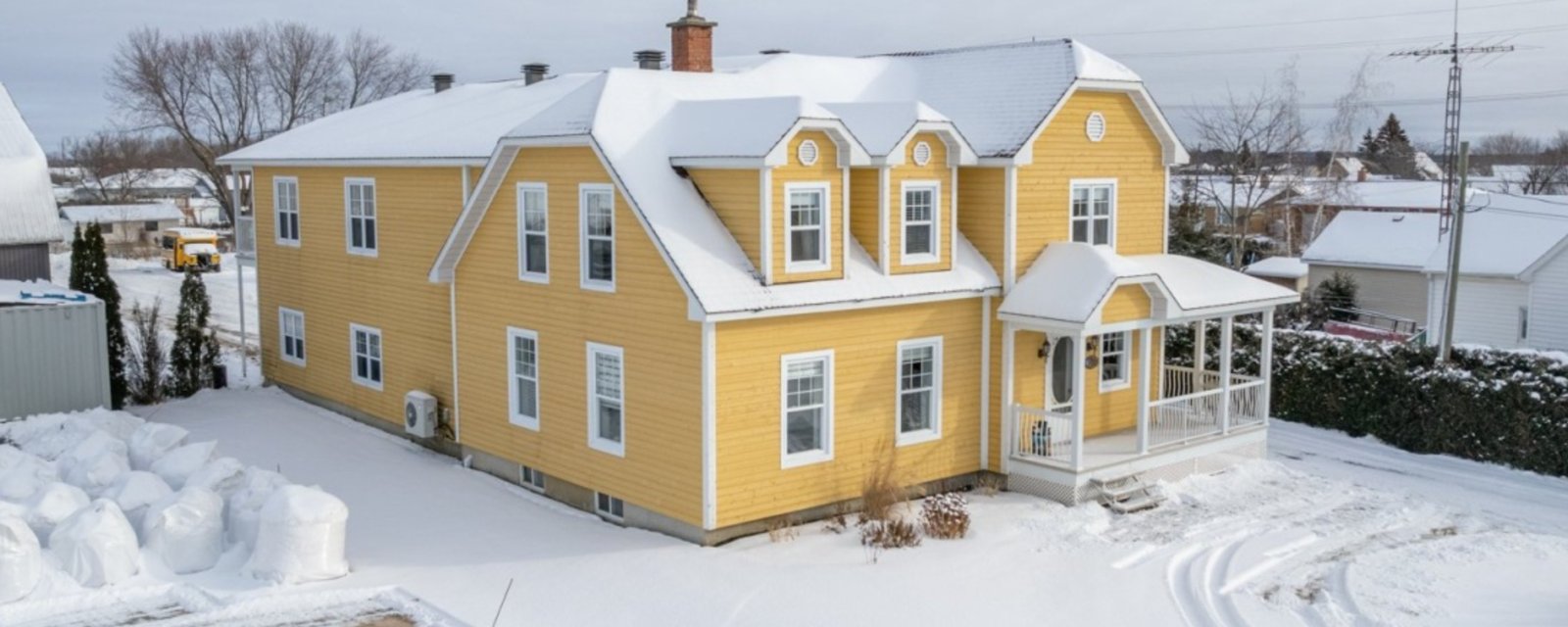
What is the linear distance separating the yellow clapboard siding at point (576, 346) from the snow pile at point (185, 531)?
5065 millimetres

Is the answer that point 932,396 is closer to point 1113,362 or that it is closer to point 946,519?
point 946,519

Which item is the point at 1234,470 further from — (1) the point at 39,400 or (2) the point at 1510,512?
(1) the point at 39,400

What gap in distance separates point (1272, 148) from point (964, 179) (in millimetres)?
37656

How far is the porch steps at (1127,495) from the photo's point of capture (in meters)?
18.4

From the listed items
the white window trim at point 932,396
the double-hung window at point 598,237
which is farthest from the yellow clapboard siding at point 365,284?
the white window trim at point 932,396

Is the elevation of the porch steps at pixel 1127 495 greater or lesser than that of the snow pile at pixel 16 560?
lesser

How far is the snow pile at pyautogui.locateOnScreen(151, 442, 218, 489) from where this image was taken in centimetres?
1669

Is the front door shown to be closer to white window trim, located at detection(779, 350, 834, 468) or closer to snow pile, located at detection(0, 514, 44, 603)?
white window trim, located at detection(779, 350, 834, 468)

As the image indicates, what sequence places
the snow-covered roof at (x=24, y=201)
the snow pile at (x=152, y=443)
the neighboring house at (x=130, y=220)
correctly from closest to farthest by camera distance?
the snow pile at (x=152, y=443)
the snow-covered roof at (x=24, y=201)
the neighboring house at (x=130, y=220)

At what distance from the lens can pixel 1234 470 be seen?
813 inches

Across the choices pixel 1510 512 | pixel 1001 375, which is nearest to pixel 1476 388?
pixel 1510 512

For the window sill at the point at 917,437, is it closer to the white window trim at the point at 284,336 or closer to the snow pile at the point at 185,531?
the snow pile at the point at 185,531

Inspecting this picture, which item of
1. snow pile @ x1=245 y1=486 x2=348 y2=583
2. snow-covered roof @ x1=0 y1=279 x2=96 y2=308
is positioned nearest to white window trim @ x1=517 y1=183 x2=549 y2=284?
snow pile @ x1=245 y1=486 x2=348 y2=583

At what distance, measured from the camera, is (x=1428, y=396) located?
2244cm
